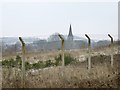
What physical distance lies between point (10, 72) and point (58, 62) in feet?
17.1

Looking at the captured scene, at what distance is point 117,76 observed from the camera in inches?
359

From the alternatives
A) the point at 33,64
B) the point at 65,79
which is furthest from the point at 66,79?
the point at 33,64

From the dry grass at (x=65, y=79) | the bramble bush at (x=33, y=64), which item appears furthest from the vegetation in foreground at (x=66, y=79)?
the bramble bush at (x=33, y=64)

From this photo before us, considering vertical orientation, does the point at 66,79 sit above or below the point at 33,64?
below

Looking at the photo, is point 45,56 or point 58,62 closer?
point 58,62

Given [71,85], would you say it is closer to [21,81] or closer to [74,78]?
[74,78]

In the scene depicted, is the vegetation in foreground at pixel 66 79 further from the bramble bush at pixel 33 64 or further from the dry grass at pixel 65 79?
the bramble bush at pixel 33 64

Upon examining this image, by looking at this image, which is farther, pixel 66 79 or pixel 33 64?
pixel 33 64

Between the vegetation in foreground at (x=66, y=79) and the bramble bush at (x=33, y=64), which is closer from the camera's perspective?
the vegetation in foreground at (x=66, y=79)

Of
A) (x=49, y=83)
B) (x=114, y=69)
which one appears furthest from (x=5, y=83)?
(x=114, y=69)

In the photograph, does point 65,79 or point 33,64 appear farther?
point 33,64

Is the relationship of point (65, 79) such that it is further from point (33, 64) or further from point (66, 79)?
point (33, 64)

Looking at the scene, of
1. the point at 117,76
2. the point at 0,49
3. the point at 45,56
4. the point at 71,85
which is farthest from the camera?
the point at 45,56

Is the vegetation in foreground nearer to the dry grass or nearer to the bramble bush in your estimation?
the dry grass
